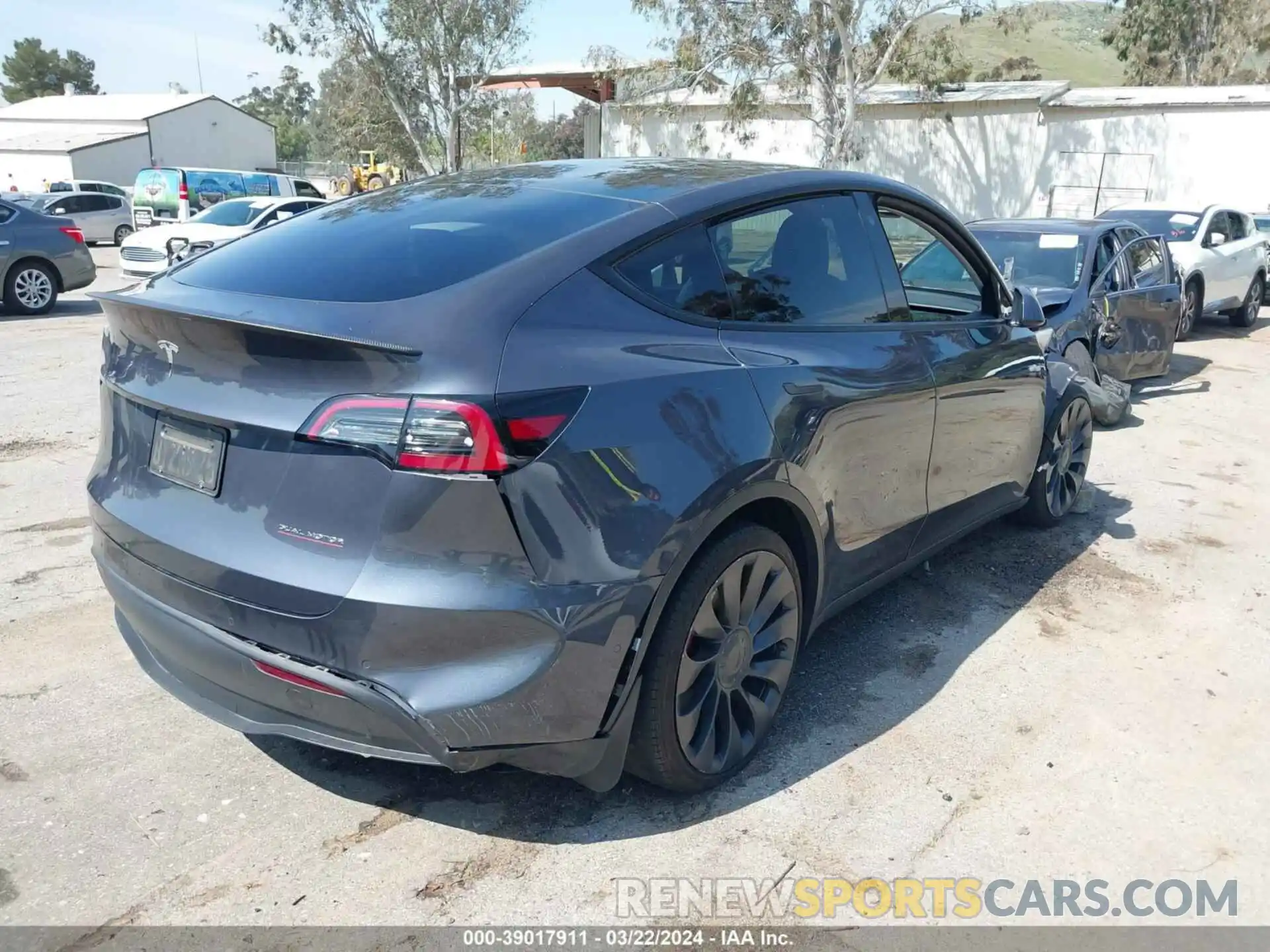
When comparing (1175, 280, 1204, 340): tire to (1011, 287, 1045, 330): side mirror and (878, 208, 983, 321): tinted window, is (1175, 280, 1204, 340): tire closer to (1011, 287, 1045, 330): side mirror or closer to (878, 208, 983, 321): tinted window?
(1011, 287, 1045, 330): side mirror

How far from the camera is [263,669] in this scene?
99.0 inches

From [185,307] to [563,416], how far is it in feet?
3.44

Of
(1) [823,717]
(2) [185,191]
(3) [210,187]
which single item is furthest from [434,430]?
(3) [210,187]

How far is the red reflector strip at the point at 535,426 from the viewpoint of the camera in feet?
7.75

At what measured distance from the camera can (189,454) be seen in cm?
264

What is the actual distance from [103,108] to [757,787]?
6477 centimetres

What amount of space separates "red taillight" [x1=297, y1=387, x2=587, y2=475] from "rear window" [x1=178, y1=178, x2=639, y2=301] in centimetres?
35

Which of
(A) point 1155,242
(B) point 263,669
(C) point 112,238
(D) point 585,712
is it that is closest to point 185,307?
(B) point 263,669

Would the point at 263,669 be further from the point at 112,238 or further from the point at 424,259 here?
the point at 112,238

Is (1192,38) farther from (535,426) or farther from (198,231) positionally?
(535,426)

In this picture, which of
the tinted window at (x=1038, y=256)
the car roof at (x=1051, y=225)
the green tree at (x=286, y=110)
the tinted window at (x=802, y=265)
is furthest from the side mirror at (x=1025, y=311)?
the green tree at (x=286, y=110)

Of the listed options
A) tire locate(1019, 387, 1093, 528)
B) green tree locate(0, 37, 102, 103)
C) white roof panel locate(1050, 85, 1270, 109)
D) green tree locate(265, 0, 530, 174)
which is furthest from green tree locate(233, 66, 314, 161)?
tire locate(1019, 387, 1093, 528)

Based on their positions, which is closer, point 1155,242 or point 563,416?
point 563,416

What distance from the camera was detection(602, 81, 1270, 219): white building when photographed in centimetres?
2692
